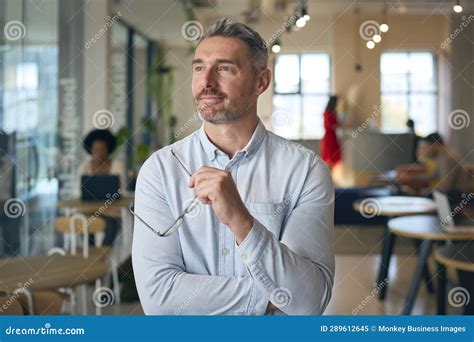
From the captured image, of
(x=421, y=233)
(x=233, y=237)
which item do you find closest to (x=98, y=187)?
(x=233, y=237)

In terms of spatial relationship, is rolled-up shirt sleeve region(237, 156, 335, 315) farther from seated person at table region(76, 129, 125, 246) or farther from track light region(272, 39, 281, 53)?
seated person at table region(76, 129, 125, 246)

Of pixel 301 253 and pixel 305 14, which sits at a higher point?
pixel 305 14

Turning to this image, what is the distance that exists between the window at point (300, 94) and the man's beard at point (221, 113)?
0.24m

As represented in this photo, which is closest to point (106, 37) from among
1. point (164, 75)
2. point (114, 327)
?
point (164, 75)

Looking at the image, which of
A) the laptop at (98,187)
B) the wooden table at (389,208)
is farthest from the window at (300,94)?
the laptop at (98,187)

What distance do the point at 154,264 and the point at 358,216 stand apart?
0.94 m

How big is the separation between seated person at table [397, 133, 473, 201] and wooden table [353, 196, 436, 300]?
0.26ft

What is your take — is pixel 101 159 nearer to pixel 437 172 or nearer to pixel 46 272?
pixel 46 272

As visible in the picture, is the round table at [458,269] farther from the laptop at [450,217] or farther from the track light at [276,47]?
→ the track light at [276,47]

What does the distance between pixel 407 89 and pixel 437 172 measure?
43 cm

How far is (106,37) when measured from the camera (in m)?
2.38

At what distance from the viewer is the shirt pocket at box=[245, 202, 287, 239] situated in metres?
1.75

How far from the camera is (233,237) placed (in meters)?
1.72

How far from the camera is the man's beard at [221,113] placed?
6.04 feet
